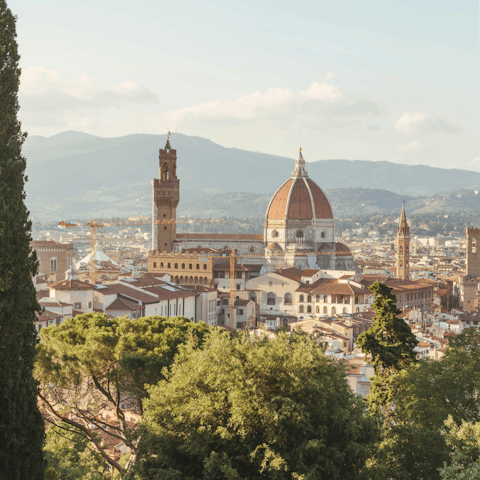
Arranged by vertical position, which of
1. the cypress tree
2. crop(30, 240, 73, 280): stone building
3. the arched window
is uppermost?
the cypress tree

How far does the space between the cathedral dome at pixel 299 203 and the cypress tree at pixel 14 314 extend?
65.0 m

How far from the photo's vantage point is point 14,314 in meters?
11.5

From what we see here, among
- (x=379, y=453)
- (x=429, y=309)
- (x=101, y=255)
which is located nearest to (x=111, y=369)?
(x=379, y=453)

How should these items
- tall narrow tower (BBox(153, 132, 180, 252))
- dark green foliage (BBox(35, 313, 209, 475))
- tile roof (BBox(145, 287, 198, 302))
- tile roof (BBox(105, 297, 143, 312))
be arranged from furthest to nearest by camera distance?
tall narrow tower (BBox(153, 132, 180, 252)), tile roof (BBox(145, 287, 198, 302)), tile roof (BBox(105, 297, 143, 312)), dark green foliage (BBox(35, 313, 209, 475))

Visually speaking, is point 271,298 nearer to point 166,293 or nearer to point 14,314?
point 166,293

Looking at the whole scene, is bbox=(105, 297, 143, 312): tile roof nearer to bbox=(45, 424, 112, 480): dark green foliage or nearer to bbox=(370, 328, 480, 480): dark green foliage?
bbox=(45, 424, 112, 480): dark green foliage

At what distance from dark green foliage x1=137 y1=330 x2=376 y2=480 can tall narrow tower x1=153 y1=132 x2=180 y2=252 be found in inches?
2471

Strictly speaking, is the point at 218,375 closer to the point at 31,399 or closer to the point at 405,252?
the point at 31,399

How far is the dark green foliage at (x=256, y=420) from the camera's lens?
11.8 metres

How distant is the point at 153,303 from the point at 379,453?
32944 mm

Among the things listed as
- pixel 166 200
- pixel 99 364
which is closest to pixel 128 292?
pixel 99 364

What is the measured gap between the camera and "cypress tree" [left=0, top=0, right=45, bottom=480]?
443 inches

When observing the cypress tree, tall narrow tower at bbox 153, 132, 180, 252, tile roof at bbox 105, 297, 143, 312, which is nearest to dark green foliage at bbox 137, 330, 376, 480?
the cypress tree

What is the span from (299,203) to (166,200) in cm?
1312
